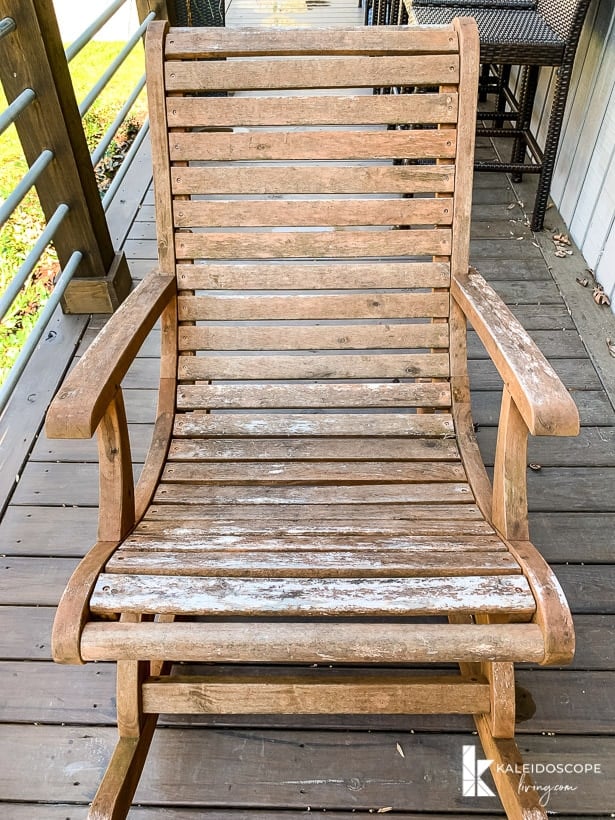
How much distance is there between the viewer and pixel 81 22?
523 centimetres

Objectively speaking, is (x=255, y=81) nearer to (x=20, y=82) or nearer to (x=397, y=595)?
(x=20, y=82)

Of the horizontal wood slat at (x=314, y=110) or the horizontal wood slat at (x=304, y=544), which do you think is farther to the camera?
the horizontal wood slat at (x=314, y=110)

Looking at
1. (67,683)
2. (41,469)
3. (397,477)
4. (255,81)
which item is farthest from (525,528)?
(41,469)

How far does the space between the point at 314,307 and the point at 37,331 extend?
0.95 meters

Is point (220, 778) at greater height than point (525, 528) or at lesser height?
lesser

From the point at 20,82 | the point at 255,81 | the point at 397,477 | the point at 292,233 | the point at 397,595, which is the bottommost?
the point at 397,477

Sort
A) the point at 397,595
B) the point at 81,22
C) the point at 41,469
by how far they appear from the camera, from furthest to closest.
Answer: the point at 81,22 → the point at 41,469 → the point at 397,595

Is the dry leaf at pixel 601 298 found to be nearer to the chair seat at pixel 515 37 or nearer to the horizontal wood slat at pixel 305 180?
the chair seat at pixel 515 37

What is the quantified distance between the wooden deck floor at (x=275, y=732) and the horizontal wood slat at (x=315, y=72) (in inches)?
40.7

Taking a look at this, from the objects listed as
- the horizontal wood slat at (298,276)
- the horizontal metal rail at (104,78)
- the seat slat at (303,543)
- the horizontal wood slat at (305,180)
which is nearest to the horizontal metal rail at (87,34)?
the horizontal metal rail at (104,78)

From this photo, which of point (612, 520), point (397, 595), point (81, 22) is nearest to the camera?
point (397, 595)

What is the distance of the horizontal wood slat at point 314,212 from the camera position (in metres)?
1.49

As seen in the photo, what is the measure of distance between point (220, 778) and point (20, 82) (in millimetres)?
1864

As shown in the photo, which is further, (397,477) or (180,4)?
(180,4)
